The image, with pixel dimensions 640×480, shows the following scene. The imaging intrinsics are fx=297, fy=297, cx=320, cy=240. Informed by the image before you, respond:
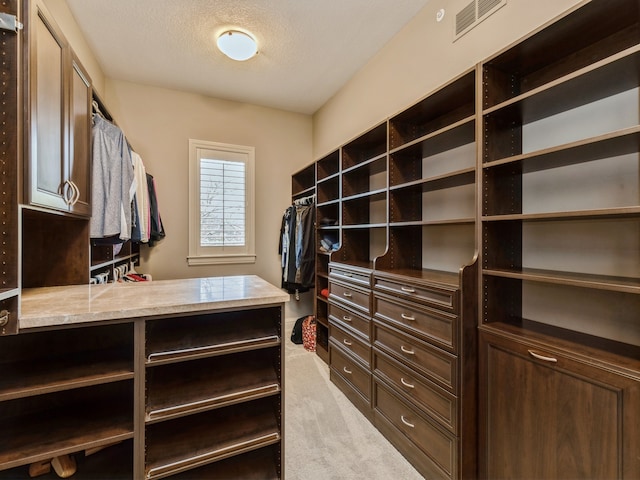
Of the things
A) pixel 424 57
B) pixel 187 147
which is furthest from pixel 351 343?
pixel 187 147

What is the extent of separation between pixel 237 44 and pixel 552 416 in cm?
316

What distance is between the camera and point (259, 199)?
156 inches

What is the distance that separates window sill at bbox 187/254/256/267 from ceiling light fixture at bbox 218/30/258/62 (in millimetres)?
2203

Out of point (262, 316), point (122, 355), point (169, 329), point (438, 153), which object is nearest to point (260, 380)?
point (262, 316)

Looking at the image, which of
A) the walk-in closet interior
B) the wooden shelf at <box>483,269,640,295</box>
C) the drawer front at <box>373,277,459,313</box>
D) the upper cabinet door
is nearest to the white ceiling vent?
the walk-in closet interior

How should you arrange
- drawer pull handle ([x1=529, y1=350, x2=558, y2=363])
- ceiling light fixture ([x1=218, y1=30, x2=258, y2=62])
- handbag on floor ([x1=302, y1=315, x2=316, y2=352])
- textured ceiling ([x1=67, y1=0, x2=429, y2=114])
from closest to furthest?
drawer pull handle ([x1=529, y1=350, x2=558, y2=363]) < textured ceiling ([x1=67, y1=0, x2=429, y2=114]) < ceiling light fixture ([x1=218, y1=30, x2=258, y2=62]) < handbag on floor ([x1=302, y1=315, x2=316, y2=352])

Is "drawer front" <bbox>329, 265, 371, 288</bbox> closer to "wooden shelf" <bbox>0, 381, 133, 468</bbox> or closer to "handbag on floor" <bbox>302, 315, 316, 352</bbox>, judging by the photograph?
"handbag on floor" <bbox>302, 315, 316, 352</bbox>

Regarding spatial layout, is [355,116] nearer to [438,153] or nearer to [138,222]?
[438,153]

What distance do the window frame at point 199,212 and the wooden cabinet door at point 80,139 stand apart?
1.88 metres

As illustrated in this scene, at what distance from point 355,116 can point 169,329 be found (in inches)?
109

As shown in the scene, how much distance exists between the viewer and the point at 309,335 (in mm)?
3439

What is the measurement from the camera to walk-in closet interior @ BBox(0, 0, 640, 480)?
1054 mm

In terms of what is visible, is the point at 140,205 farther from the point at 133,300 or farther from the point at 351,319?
the point at 351,319

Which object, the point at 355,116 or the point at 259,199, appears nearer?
the point at 355,116
